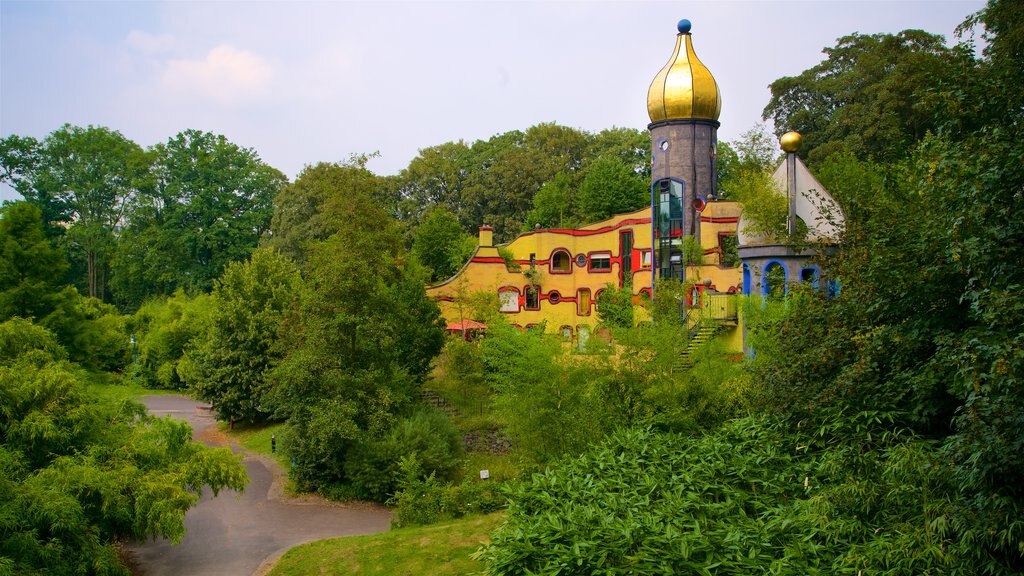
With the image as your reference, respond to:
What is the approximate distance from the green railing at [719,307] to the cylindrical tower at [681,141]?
8.59 feet

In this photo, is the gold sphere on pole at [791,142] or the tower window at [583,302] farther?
the tower window at [583,302]

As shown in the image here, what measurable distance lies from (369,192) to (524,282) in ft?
49.3

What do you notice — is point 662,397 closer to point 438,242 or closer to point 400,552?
point 400,552

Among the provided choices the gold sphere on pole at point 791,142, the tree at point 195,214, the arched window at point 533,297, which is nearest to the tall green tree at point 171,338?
the tree at point 195,214

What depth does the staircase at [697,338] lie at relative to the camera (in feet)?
54.2

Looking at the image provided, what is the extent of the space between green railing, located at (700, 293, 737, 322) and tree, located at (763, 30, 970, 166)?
746 centimetres

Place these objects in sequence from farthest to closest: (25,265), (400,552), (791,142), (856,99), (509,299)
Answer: (509,299) < (856,99) < (791,142) < (25,265) < (400,552)

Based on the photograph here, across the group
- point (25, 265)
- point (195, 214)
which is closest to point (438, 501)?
point (25, 265)

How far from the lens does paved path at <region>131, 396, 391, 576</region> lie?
13.9 metres

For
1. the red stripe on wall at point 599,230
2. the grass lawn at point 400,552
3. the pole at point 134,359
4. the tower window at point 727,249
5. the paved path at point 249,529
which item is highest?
the red stripe on wall at point 599,230

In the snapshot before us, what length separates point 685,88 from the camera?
25531 mm

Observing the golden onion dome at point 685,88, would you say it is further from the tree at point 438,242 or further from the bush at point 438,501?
the bush at point 438,501

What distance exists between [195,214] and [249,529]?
32.9 meters

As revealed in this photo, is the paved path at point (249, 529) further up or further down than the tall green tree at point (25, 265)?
further down
